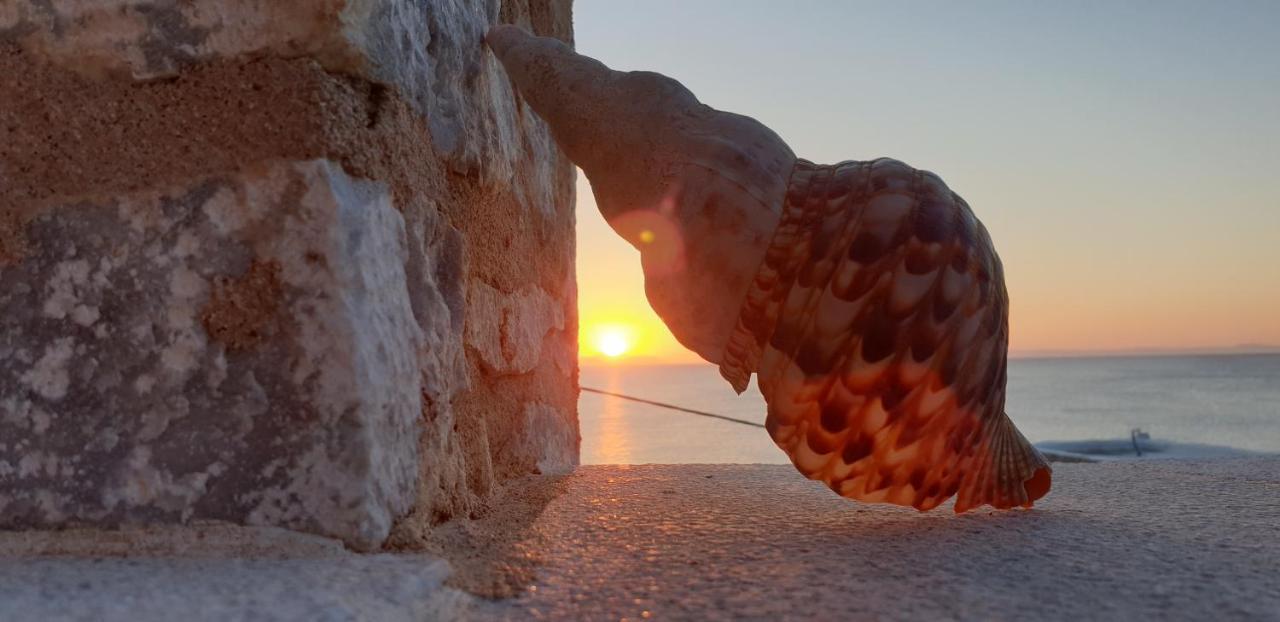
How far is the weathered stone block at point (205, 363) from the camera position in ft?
3.07

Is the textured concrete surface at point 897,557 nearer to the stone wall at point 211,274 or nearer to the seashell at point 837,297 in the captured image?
the seashell at point 837,297

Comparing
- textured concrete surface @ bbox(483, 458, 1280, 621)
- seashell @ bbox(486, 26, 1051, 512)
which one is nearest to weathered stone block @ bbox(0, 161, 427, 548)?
textured concrete surface @ bbox(483, 458, 1280, 621)

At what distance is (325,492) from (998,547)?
846 mm

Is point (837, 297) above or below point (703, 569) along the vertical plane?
above

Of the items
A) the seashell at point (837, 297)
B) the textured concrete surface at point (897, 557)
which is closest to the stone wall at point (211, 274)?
the textured concrete surface at point (897, 557)

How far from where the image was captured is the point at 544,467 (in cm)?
187

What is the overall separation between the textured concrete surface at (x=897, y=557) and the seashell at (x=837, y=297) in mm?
109

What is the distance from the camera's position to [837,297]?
1195mm

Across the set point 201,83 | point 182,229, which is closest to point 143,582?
point 182,229

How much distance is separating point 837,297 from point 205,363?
0.81 meters

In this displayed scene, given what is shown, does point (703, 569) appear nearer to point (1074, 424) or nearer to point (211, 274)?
point (211, 274)

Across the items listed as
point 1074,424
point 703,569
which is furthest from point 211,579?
point 1074,424

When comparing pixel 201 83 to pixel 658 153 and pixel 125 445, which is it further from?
pixel 658 153

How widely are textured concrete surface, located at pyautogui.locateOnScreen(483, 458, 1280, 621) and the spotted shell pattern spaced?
0.33 feet
